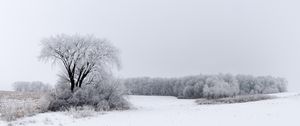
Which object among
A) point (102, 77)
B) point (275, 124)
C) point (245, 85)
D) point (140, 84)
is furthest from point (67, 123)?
point (140, 84)

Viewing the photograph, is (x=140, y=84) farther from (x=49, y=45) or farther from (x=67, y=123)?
(x=67, y=123)

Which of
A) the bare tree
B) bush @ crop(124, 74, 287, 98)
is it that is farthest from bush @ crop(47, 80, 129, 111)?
bush @ crop(124, 74, 287, 98)

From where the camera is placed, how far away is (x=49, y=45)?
115 ft

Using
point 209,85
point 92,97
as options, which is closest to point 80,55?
point 92,97

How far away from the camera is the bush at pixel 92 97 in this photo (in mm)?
32125

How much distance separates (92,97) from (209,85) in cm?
6384

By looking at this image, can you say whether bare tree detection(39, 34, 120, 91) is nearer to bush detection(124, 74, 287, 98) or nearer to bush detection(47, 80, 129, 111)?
bush detection(47, 80, 129, 111)

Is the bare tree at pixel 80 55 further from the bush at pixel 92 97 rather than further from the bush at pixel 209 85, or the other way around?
the bush at pixel 209 85

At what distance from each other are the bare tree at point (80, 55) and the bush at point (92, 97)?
5.34ft

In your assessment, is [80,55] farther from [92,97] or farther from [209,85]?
[209,85]

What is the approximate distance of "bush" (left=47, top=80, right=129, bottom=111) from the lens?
105 ft

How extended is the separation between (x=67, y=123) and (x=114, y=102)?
1458cm

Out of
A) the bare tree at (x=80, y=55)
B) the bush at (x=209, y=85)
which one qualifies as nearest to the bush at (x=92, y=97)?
the bare tree at (x=80, y=55)

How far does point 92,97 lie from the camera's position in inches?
1318
